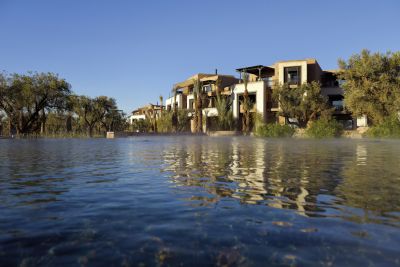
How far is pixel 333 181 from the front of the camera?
25.9 ft

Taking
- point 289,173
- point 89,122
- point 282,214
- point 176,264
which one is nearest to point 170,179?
point 289,173

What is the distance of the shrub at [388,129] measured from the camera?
33.0m

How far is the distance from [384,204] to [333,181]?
7.72ft

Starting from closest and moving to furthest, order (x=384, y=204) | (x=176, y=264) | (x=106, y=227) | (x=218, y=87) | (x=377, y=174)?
(x=176, y=264) → (x=106, y=227) → (x=384, y=204) → (x=377, y=174) → (x=218, y=87)

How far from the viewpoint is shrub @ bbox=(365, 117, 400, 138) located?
33031mm

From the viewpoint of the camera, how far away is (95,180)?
8.24 meters

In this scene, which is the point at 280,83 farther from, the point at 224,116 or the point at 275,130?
the point at 224,116

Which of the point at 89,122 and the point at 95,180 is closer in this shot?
the point at 95,180

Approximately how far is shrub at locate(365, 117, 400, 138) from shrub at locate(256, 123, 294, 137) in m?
9.24

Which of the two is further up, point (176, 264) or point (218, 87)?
point (218, 87)

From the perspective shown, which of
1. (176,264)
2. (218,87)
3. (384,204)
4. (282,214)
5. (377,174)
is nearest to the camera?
(176,264)

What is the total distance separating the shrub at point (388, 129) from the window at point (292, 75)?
616 inches

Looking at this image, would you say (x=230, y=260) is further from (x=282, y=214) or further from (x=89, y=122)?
(x=89, y=122)

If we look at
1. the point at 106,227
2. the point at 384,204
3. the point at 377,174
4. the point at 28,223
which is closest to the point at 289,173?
the point at 377,174
